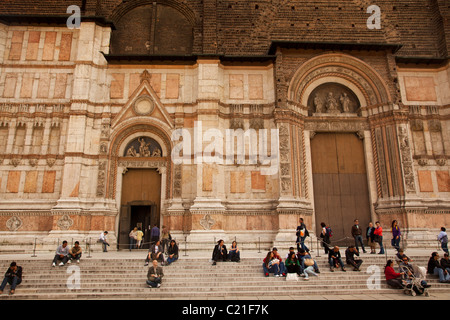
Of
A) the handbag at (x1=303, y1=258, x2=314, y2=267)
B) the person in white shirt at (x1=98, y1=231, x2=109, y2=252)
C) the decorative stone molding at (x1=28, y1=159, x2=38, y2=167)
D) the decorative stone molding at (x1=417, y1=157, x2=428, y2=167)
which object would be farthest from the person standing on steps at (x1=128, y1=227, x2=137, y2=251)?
the decorative stone molding at (x1=417, y1=157, x2=428, y2=167)

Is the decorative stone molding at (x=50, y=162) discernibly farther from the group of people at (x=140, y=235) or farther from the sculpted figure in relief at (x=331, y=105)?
the sculpted figure in relief at (x=331, y=105)

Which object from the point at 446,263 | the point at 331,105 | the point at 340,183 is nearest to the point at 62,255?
the point at 446,263

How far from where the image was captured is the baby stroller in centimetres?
966

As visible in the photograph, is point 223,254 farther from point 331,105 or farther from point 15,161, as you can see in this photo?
point 15,161

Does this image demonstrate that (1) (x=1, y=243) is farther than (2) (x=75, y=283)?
Yes

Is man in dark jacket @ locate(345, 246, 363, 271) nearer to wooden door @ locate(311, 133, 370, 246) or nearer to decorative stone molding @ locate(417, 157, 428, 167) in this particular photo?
→ wooden door @ locate(311, 133, 370, 246)

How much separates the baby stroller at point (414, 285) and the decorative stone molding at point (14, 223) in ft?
56.9

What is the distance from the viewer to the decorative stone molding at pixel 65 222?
16.7 meters

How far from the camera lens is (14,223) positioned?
56.2 feet

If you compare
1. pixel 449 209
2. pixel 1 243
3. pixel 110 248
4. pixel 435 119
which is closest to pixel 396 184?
pixel 449 209

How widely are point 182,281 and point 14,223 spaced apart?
36.9ft
